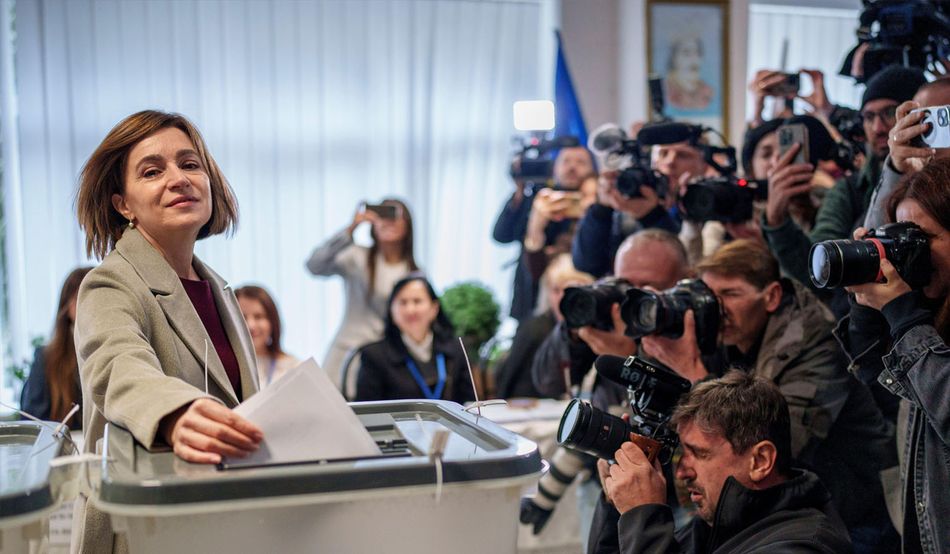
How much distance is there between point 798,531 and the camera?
146 cm

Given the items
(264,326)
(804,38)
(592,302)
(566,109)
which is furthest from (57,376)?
(804,38)

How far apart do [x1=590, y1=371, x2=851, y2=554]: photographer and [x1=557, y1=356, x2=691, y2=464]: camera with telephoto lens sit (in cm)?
2

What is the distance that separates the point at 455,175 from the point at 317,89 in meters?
0.91

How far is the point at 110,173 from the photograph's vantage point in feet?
4.25

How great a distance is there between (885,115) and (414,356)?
190 cm

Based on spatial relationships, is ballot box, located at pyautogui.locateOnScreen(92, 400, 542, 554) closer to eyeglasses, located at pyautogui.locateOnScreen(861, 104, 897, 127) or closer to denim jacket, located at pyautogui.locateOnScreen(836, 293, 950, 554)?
denim jacket, located at pyautogui.locateOnScreen(836, 293, 950, 554)

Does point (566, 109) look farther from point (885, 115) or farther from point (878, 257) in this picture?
point (878, 257)

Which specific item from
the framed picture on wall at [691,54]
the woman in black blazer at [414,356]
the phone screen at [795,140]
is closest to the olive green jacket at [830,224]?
the phone screen at [795,140]

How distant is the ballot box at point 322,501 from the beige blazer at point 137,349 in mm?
51

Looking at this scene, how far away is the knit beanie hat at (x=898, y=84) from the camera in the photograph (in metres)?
2.08

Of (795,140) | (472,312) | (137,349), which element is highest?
(795,140)

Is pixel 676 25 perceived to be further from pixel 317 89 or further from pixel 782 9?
pixel 317 89

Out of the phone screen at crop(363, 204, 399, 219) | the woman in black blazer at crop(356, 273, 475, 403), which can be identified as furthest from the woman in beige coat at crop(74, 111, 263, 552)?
the phone screen at crop(363, 204, 399, 219)

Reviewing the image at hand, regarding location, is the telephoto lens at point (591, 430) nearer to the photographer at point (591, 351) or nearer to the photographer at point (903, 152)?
the photographer at point (591, 351)
